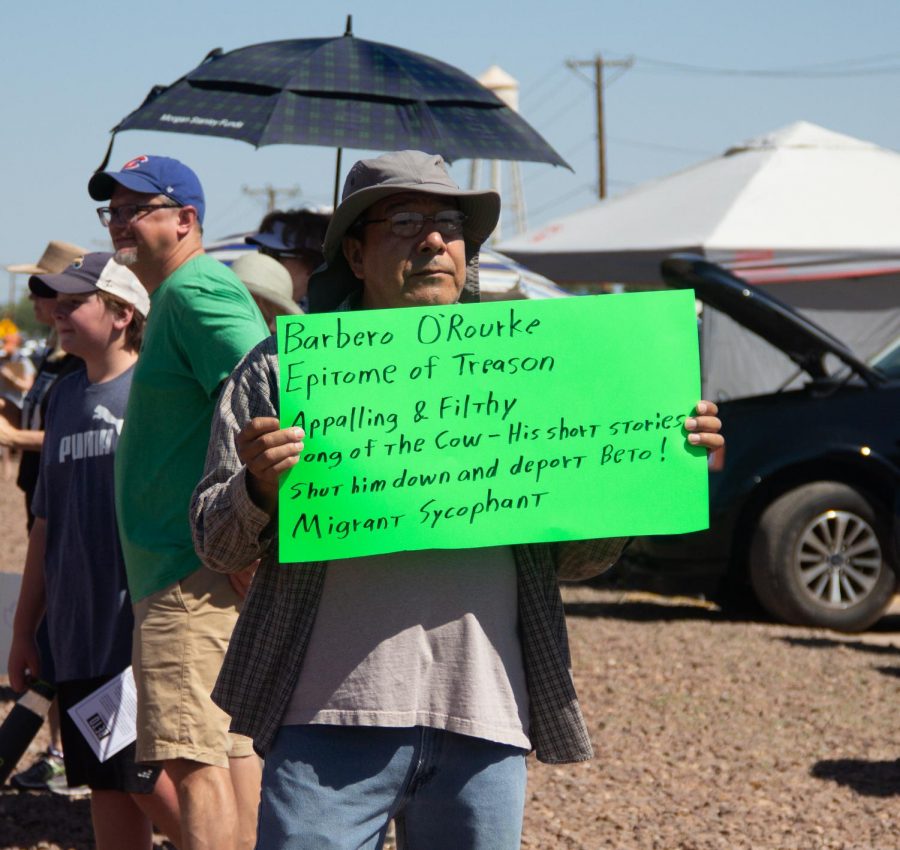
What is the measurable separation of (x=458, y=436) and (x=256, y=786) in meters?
1.78

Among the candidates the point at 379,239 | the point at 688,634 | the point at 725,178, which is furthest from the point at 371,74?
the point at 725,178

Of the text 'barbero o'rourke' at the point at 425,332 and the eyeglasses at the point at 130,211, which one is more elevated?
the eyeglasses at the point at 130,211

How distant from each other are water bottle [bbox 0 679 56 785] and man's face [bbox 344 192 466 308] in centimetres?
246

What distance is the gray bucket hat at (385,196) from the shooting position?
2586mm

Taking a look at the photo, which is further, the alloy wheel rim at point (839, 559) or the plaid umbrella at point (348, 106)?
the alloy wheel rim at point (839, 559)

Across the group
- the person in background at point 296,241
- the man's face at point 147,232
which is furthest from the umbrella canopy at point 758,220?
the man's face at point 147,232

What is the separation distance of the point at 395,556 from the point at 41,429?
3.83 m

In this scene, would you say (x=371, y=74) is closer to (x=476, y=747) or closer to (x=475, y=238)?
(x=475, y=238)

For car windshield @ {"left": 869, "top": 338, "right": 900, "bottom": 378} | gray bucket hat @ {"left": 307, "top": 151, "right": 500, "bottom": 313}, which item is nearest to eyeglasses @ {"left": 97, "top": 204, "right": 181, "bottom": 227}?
gray bucket hat @ {"left": 307, "top": 151, "right": 500, "bottom": 313}

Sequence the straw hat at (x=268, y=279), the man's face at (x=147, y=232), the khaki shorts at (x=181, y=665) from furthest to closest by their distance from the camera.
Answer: the straw hat at (x=268, y=279), the man's face at (x=147, y=232), the khaki shorts at (x=181, y=665)

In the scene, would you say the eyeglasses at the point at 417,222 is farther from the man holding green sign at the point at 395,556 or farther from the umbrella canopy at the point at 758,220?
the umbrella canopy at the point at 758,220

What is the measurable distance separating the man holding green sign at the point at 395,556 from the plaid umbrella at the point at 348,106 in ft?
8.98

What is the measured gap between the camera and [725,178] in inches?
600

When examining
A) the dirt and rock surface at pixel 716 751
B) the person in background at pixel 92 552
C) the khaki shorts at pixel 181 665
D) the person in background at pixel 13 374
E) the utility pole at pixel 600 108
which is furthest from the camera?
the utility pole at pixel 600 108
